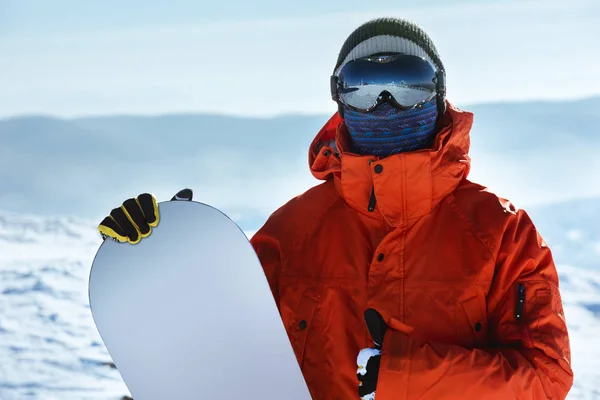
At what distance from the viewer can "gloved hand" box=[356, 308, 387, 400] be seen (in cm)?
207

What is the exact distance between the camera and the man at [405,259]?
2066 millimetres

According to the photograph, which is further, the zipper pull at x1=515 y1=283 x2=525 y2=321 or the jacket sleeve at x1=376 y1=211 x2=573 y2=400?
the zipper pull at x1=515 y1=283 x2=525 y2=321

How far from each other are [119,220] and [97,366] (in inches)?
143

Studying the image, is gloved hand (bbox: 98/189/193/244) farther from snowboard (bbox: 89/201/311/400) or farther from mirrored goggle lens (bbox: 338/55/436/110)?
mirrored goggle lens (bbox: 338/55/436/110)

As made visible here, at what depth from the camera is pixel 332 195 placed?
2.49 meters

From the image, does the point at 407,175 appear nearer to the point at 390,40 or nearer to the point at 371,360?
the point at 390,40

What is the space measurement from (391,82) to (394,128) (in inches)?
5.6

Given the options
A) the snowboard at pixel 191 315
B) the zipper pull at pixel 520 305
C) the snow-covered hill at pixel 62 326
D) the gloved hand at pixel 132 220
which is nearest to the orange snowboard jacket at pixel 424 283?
the zipper pull at pixel 520 305

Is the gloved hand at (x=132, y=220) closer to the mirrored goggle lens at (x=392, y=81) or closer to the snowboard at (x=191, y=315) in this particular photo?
the snowboard at (x=191, y=315)

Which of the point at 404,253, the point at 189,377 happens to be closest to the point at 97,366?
the point at 189,377

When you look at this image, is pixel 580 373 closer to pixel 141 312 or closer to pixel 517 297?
pixel 517 297

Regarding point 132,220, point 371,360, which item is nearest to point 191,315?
point 132,220

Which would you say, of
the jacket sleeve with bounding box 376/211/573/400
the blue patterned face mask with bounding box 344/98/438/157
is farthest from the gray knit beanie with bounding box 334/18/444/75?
the jacket sleeve with bounding box 376/211/573/400

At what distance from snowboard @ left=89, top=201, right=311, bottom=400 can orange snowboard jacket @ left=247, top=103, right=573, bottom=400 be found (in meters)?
0.11
